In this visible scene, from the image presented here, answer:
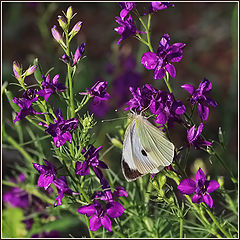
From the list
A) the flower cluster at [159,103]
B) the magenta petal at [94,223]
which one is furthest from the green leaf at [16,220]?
the flower cluster at [159,103]

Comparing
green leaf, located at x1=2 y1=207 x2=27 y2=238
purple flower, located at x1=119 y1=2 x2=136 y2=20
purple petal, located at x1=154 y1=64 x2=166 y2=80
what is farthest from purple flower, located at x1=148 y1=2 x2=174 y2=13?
green leaf, located at x1=2 y1=207 x2=27 y2=238

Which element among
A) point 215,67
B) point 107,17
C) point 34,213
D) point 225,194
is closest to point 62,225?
point 34,213

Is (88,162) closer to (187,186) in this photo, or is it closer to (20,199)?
(187,186)

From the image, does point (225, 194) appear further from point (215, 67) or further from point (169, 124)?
point (215, 67)

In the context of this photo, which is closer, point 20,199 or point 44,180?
point 44,180

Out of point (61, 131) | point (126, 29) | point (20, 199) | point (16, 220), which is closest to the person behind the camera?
point (61, 131)

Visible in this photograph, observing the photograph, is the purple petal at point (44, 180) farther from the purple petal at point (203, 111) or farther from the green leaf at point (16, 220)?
the green leaf at point (16, 220)

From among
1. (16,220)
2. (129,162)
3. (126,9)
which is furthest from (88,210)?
(16,220)
